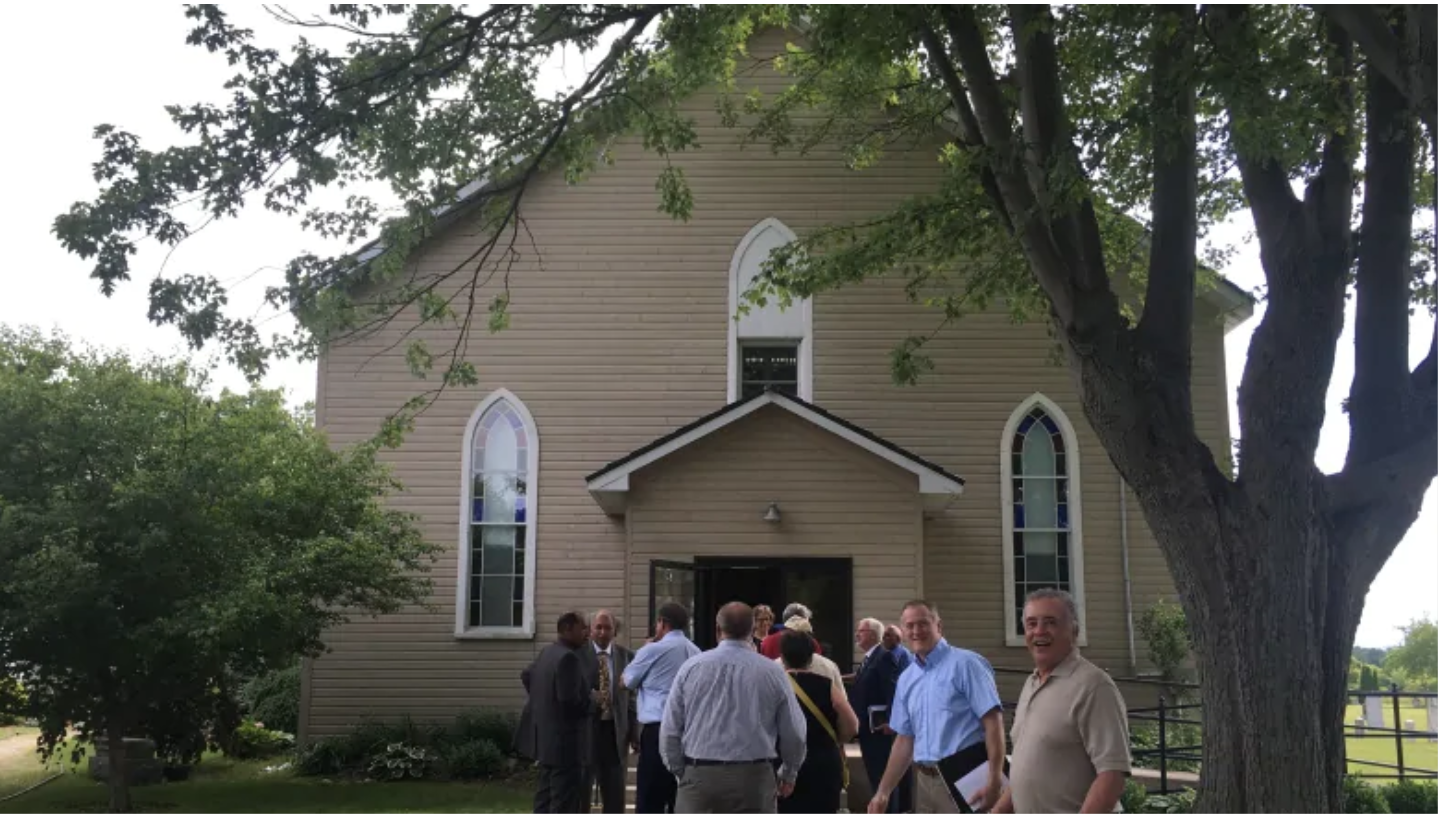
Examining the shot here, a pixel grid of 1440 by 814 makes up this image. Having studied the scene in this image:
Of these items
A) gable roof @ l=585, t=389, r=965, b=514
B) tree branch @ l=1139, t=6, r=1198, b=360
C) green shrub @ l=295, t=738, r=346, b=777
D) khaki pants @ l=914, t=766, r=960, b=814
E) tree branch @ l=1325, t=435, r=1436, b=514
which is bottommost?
green shrub @ l=295, t=738, r=346, b=777

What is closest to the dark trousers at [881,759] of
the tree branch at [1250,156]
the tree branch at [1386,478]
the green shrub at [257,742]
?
the tree branch at [1386,478]

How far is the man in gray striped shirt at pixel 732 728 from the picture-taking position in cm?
613

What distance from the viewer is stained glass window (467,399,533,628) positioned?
17422 millimetres

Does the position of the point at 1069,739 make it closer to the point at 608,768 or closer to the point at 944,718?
the point at 944,718

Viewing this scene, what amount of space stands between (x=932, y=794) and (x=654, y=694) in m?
3.00

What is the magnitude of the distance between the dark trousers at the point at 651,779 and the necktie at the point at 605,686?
823mm

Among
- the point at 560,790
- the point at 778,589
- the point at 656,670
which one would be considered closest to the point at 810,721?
the point at 656,670

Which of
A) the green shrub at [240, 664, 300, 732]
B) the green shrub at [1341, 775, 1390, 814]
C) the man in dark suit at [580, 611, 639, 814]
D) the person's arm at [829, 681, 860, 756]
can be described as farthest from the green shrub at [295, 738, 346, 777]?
the green shrub at [1341, 775, 1390, 814]

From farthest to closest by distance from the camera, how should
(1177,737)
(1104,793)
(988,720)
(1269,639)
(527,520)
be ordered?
1. (527,520)
2. (1177,737)
3. (1269,639)
4. (988,720)
5. (1104,793)

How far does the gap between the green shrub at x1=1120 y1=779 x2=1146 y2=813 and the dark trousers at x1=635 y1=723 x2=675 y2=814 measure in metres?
5.25

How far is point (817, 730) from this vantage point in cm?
735

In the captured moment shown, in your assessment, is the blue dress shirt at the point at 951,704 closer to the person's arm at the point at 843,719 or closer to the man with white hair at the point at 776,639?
the person's arm at the point at 843,719

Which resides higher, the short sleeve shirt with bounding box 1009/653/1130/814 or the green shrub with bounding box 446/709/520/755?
the short sleeve shirt with bounding box 1009/653/1130/814

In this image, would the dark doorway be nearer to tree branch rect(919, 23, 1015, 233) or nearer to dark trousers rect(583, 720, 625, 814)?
dark trousers rect(583, 720, 625, 814)
